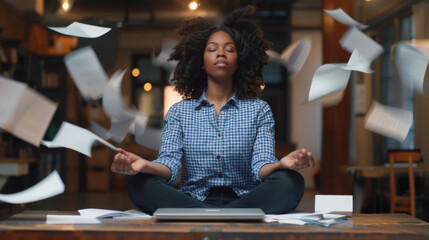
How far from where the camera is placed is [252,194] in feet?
3.89

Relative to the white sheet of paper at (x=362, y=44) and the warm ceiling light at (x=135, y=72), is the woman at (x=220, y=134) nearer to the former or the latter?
the white sheet of paper at (x=362, y=44)

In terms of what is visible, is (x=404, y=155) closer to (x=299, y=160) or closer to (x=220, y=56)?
(x=220, y=56)

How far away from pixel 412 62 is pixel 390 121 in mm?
145

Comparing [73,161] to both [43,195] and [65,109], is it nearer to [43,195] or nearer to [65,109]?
[65,109]

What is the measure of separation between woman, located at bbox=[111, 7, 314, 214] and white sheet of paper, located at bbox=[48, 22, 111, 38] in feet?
1.10

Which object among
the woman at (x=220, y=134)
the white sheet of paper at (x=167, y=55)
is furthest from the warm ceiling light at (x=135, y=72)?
the woman at (x=220, y=134)

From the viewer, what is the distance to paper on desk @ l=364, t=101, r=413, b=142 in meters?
1.09

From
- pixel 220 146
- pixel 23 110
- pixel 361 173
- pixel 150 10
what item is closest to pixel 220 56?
pixel 220 146

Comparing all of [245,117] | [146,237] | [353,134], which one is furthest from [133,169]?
[353,134]

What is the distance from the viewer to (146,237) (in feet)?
2.66

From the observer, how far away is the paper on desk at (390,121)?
109cm

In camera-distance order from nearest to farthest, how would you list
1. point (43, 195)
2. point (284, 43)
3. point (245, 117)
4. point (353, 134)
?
point (43, 195), point (245, 117), point (353, 134), point (284, 43)

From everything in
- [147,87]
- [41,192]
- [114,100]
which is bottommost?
[41,192]

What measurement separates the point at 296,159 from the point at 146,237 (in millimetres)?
420
